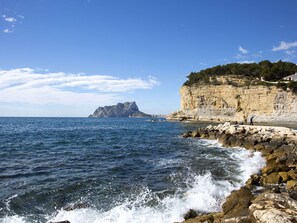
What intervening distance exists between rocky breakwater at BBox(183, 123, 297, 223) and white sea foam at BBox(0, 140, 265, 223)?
0.90 metres

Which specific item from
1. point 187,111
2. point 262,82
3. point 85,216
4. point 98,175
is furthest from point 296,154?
point 187,111

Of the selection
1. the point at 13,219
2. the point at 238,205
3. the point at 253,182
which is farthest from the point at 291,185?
the point at 13,219

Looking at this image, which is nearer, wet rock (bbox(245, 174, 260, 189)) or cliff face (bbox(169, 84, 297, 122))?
wet rock (bbox(245, 174, 260, 189))

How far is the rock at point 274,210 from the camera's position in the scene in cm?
705

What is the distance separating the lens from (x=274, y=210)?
748cm

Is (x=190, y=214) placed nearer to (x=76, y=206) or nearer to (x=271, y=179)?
(x=76, y=206)

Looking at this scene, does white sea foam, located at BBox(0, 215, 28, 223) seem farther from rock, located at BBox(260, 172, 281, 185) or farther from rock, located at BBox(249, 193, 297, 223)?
rock, located at BBox(260, 172, 281, 185)

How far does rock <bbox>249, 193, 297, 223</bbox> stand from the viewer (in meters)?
7.05

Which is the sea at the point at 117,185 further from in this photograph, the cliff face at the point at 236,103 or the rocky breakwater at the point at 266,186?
the cliff face at the point at 236,103

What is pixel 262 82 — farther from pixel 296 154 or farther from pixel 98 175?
pixel 98 175

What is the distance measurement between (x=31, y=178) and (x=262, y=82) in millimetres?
55793

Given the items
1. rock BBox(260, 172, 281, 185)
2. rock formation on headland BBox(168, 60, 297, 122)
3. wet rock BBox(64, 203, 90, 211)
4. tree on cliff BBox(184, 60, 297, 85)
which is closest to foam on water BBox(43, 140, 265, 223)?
wet rock BBox(64, 203, 90, 211)

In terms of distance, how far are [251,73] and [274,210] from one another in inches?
2716

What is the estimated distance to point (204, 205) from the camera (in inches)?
452
